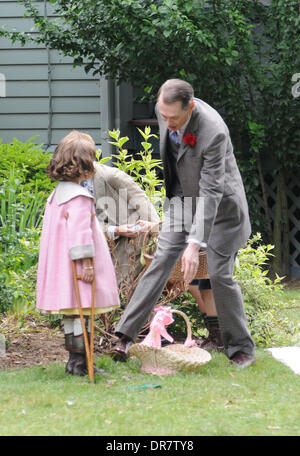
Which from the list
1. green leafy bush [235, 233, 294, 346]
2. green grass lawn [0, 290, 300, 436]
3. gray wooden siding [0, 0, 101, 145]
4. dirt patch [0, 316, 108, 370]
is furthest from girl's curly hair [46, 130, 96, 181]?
gray wooden siding [0, 0, 101, 145]

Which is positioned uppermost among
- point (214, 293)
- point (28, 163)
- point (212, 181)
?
point (212, 181)

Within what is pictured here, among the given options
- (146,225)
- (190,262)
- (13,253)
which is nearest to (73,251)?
(190,262)

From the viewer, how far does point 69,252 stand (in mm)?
3859

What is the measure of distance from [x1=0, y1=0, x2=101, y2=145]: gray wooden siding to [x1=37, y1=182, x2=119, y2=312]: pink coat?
4661 millimetres

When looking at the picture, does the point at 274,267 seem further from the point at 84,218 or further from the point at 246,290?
the point at 84,218

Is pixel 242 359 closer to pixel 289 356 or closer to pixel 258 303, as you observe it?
pixel 289 356

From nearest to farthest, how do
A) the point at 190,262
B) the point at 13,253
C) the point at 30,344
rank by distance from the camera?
the point at 190,262 → the point at 30,344 → the point at 13,253

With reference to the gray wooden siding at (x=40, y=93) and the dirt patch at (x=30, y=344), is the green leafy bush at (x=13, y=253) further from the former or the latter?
the gray wooden siding at (x=40, y=93)

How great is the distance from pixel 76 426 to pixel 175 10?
513cm

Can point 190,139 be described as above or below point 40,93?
below

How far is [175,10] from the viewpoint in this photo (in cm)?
706

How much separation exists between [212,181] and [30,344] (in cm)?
191

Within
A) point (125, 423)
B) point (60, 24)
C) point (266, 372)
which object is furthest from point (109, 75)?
point (125, 423)

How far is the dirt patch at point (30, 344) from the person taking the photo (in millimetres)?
4559
